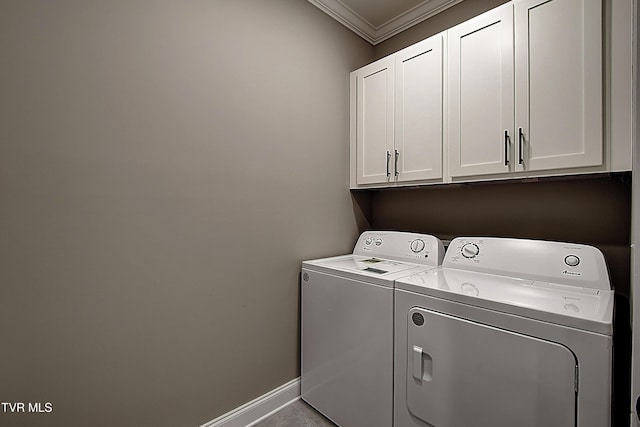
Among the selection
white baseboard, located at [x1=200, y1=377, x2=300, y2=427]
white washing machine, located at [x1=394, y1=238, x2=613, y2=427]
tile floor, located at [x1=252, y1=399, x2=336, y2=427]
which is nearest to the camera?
white washing machine, located at [x1=394, y1=238, x2=613, y2=427]

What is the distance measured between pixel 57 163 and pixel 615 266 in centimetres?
249

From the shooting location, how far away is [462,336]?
1.09 meters

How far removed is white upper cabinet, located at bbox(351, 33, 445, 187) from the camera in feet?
5.49

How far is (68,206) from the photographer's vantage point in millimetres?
1075

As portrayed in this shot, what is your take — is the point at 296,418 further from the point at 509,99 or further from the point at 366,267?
the point at 509,99

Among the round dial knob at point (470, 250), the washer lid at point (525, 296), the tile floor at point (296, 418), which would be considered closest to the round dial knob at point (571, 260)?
the washer lid at point (525, 296)

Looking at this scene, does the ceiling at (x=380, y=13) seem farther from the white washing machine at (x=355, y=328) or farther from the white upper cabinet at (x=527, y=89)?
the white washing machine at (x=355, y=328)

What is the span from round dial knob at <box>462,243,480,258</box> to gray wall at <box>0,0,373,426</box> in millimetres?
908

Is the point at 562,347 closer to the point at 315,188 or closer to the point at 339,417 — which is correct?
the point at 339,417

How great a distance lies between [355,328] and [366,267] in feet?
1.12

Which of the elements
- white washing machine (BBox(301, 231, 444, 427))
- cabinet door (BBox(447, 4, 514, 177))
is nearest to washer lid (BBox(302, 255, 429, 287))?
white washing machine (BBox(301, 231, 444, 427))

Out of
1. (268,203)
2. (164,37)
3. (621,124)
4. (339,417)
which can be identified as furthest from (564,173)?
(164,37)

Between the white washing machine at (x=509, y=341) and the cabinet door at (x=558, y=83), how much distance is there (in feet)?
1.44

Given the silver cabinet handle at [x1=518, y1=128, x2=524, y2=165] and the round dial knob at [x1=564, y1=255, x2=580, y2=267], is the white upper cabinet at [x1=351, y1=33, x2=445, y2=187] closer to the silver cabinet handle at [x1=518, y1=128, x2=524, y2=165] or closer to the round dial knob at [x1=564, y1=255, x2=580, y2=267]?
the silver cabinet handle at [x1=518, y1=128, x2=524, y2=165]
